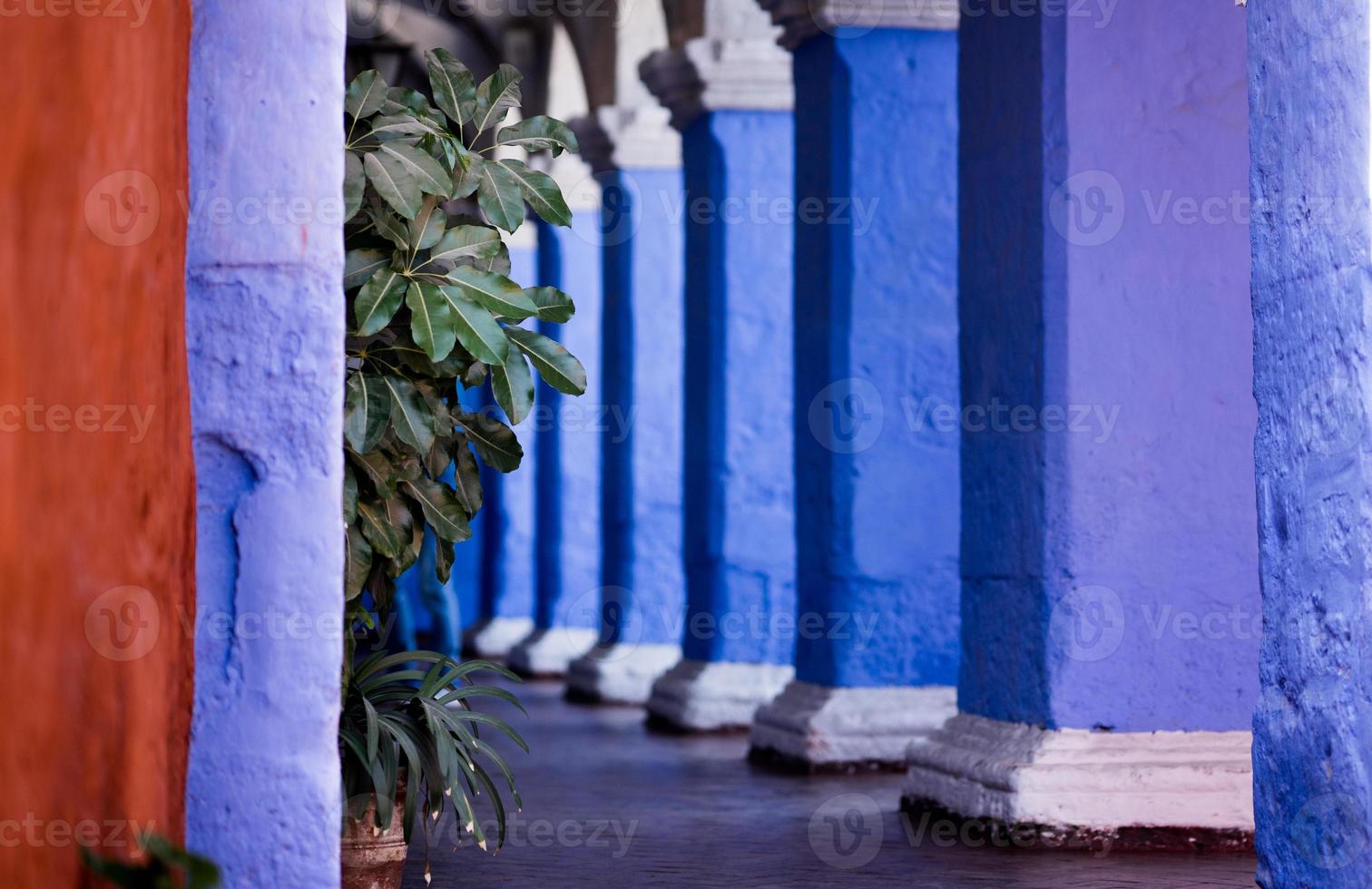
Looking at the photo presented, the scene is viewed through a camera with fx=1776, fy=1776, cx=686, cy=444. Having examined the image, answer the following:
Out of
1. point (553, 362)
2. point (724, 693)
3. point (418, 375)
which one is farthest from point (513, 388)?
point (724, 693)

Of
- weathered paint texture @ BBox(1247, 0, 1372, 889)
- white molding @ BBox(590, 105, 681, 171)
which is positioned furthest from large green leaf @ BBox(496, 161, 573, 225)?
white molding @ BBox(590, 105, 681, 171)

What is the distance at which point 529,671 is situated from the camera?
13.2 metres

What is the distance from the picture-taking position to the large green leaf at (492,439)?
4301 millimetres

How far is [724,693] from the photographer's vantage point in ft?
28.9

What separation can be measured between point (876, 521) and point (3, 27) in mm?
5029

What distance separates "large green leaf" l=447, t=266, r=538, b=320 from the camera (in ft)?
13.1

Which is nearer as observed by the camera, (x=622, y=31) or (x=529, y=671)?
(x=622, y=31)

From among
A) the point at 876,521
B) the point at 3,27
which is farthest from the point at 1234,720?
the point at 3,27

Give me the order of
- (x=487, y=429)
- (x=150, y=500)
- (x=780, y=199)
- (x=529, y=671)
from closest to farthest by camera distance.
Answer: (x=150, y=500) < (x=487, y=429) < (x=780, y=199) < (x=529, y=671)

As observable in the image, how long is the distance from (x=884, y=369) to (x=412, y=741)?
3.52 meters

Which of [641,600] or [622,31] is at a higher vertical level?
[622,31]

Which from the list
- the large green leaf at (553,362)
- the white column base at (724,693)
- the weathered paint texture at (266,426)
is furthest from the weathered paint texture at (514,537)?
the weathered paint texture at (266,426)

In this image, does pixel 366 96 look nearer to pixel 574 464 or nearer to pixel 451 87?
pixel 451 87

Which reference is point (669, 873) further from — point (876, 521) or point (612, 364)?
point (612, 364)
